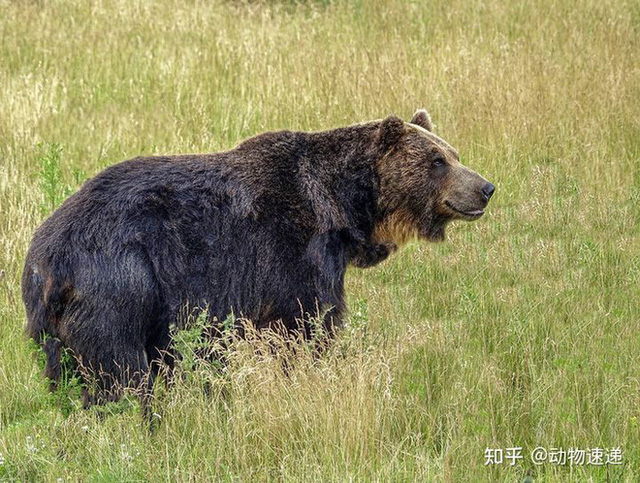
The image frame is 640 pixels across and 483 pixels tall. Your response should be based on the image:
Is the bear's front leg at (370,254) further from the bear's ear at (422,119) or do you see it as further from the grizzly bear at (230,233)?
the bear's ear at (422,119)

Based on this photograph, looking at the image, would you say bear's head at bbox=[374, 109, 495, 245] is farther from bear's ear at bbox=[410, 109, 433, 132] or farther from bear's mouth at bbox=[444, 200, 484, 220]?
bear's ear at bbox=[410, 109, 433, 132]

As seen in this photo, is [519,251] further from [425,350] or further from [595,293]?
[425,350]

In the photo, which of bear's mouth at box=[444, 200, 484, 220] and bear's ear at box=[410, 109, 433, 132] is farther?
bear's ear at box=[410, 109, 433, 132]

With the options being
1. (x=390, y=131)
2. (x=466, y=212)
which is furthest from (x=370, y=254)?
(x=390, y=131)

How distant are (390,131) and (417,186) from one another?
399 mm

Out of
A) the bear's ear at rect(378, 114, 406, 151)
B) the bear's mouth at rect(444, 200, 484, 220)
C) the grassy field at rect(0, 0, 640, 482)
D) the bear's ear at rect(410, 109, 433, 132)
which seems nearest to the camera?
the grassy field at rect(0, 0, 640, 482)

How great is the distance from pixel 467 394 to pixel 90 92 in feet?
Result: 24.6

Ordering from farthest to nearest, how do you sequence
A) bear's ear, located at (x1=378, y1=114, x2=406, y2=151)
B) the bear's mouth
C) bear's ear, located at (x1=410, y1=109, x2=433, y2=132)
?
bear's ear, located at (x1=410, y1=109, x2=433, y2=132) → the bear's mouth → bear's ear, located at (x1=378, y1=114, x2=406, y2=151)

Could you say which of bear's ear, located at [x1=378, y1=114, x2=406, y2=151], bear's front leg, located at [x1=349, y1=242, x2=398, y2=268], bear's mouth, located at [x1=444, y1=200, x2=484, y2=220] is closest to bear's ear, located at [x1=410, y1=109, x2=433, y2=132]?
bear's ear, located at [x1=378, y1=114, x2=406, y2=151]

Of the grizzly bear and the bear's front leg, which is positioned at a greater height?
the grizzly bear

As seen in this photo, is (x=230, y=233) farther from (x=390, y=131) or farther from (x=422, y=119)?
(x=422, y=119)

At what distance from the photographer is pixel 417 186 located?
6559 mm

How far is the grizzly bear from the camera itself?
5254 millimetres

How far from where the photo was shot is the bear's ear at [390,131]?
21.3 feet
